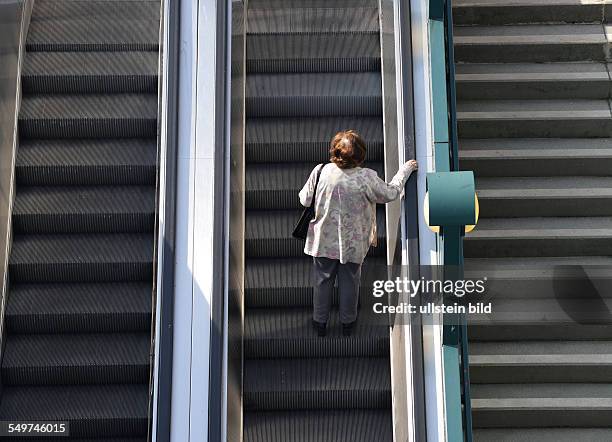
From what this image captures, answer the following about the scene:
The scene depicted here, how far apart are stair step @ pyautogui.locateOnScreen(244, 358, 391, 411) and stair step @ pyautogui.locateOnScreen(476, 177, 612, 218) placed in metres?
1.55

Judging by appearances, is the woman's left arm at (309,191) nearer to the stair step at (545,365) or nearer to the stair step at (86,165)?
the stair step at (86,165)

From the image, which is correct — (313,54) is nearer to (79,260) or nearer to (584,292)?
(79,260)

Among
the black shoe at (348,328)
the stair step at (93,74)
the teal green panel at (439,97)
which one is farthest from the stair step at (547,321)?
the stair step at (93,74)

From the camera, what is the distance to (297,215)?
5.95m

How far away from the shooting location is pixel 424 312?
498 cm

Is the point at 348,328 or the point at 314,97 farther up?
the point at 314,97

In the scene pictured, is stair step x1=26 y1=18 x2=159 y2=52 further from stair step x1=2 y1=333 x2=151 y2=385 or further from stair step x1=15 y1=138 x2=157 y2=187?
stair step x1=2 y1=333 x2=151 y2=385

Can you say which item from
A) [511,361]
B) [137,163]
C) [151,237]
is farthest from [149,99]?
[511,361]

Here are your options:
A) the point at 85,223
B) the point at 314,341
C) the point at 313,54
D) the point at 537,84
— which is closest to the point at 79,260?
the point at 85,223

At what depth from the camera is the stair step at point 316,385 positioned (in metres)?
5.43

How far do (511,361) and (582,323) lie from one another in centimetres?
55

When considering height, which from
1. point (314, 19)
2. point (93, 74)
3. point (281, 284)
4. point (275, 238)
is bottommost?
point (281, 284)

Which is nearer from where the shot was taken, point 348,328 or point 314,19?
point 348,328

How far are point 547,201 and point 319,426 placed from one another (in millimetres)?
2303
